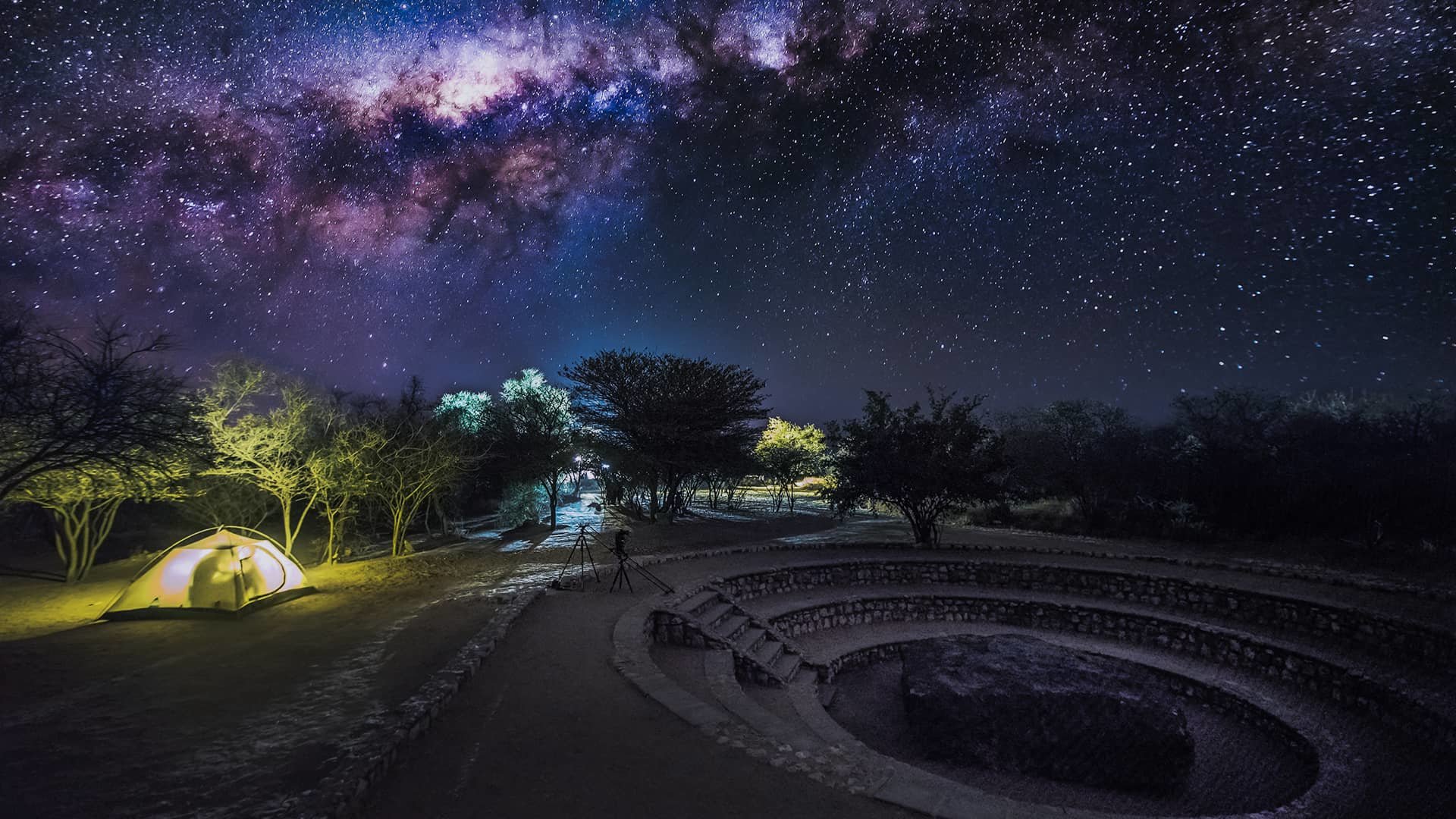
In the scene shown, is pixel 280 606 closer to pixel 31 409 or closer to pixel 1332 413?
pixel 31 409

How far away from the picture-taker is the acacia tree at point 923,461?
24812 mm

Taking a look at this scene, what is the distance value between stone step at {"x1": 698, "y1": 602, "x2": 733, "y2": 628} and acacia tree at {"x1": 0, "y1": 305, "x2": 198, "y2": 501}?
12.0 meters

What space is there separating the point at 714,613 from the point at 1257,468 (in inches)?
1215

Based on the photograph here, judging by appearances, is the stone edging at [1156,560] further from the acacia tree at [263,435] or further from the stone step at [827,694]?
the acacia tree at [263,435]

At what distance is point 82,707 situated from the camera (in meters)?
8.38

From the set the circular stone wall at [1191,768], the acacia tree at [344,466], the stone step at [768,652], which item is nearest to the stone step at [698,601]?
the stone step at [768,652]

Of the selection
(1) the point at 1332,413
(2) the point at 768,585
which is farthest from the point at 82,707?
(1) the point at 1332,413

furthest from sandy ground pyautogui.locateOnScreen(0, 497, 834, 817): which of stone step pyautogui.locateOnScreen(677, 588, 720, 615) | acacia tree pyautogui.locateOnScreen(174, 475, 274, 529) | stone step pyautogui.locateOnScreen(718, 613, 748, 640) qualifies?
acacia tree pyautogui.locateOnScreen(174, 475, 274, 529)

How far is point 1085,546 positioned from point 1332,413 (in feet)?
77.3

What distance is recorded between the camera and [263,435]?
20.0 metres

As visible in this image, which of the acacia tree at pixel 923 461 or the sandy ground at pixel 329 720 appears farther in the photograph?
the acacia tree at pixel 923 461

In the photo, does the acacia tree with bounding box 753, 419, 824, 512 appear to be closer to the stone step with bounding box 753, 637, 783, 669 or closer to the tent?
the stone step with bounding box 753, 637, 783, 669

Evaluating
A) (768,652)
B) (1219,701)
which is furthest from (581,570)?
(1219,701)

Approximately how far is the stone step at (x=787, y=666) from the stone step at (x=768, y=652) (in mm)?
123
